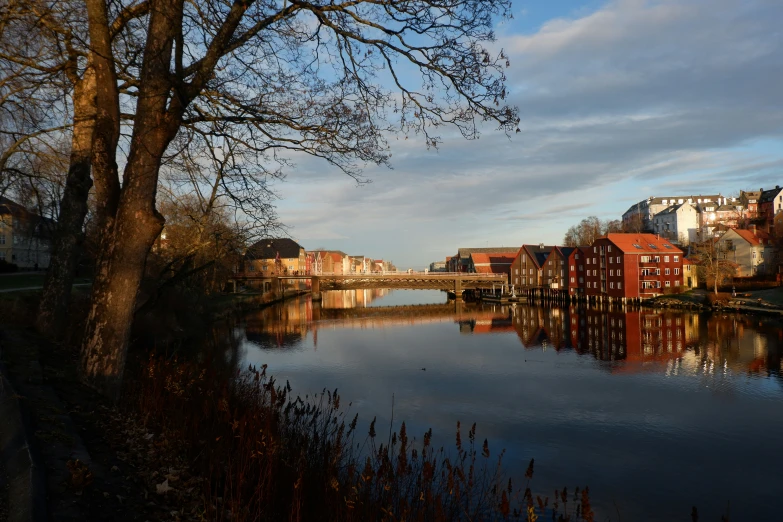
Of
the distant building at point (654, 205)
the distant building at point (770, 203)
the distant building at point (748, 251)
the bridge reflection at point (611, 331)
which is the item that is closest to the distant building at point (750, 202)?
the distant building at point (770, 203)

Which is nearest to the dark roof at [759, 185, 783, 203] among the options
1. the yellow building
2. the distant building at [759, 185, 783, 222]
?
the distant building at [759, 185, 783, 222]

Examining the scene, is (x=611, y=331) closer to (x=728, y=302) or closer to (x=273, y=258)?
(x=728, y=302)

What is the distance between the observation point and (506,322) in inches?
1970

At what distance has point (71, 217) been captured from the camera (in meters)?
9.96

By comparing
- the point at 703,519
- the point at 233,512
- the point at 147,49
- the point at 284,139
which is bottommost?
the point at 703,519

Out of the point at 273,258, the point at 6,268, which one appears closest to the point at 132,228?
the point at 273,258

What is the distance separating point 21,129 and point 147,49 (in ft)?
20.8

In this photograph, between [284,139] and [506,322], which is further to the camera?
[506,322]

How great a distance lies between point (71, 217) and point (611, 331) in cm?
3995

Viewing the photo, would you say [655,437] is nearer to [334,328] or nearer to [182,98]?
[182,98]

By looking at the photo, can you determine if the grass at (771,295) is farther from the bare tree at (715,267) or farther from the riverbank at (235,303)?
the riverbank at (235,303)

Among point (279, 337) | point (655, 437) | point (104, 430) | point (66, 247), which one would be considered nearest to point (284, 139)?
point (104, 430)

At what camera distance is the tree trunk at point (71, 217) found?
8.26 m

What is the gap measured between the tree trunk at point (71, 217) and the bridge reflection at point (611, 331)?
21.3 m
